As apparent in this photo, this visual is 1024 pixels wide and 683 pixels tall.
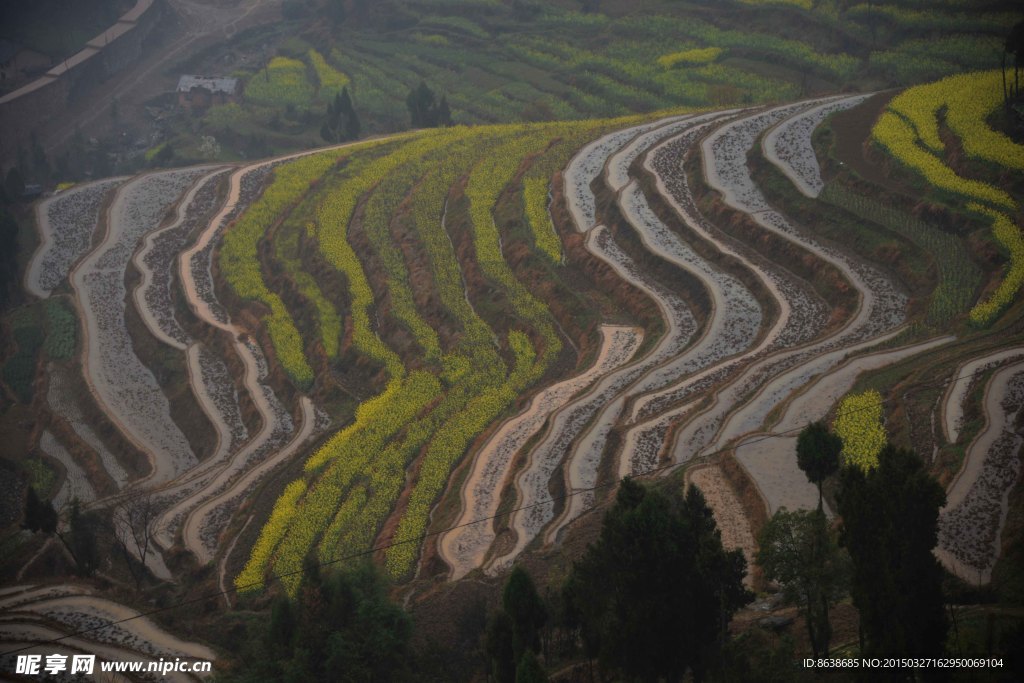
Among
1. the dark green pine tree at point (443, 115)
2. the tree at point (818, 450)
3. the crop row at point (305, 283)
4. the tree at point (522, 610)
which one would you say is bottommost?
the tree at point (522, 610)

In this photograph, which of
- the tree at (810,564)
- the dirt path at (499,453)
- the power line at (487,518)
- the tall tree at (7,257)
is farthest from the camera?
the tall tree at (7,257)

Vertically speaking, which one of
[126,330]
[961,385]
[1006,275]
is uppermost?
[126,330]

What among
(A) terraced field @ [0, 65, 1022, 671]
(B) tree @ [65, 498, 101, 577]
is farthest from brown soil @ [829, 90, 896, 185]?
(B) tree @ [65, 498, 101, 577]

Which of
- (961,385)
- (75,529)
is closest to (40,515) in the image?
(75,529)

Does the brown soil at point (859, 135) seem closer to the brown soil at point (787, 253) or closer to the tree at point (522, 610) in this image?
the brown soil at point (787, 253)

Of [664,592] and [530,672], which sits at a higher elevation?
[664,592]

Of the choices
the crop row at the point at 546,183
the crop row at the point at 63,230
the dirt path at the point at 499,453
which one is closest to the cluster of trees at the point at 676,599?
the dirt path at the point at 499,453

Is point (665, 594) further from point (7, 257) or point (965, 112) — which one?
point (7, 257)
